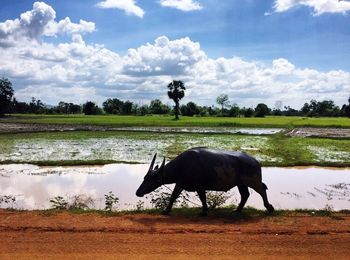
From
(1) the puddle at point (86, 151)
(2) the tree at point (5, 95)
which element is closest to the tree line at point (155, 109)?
(2) the tree at point (5, 95)

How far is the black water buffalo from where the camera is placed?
975cm

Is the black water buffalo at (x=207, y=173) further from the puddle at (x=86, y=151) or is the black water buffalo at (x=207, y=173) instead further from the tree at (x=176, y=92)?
the tree at (x=176, y=92)

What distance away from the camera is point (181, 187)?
10.1 metres

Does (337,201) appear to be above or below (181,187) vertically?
below

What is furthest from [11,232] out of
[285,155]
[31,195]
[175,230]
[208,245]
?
[285,155]

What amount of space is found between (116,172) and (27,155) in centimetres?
822

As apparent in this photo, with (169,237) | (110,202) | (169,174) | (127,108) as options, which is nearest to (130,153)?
(110,202)

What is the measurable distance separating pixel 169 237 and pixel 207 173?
94.6 inches

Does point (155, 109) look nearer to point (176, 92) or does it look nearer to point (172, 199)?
point (176, 92)

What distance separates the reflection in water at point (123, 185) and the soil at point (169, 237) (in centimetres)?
323

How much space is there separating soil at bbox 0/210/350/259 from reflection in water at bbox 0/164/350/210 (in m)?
3.23

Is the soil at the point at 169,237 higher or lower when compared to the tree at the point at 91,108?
lower

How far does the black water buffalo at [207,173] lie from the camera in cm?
975

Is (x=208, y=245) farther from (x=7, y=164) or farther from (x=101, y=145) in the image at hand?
(x=101, y=145)
